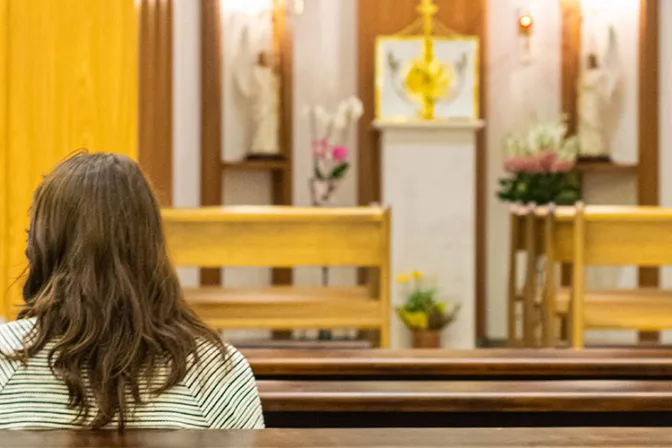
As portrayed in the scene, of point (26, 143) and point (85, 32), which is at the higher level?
point (85, 32)

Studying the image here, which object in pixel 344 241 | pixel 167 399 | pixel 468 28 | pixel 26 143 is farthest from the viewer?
pixel 468 28

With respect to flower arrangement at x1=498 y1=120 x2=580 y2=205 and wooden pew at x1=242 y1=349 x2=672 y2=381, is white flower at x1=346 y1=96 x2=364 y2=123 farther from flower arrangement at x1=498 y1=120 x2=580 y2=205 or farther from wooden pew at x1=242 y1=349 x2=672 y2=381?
wooden pew at x1=242 y1=349 x2=672 y2=381

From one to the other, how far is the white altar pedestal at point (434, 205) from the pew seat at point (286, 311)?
69.8 inches

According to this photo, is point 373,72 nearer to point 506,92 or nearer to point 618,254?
point 506,92

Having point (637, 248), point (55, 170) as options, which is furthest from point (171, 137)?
point (55, 170)

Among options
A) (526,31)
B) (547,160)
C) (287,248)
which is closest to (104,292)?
(287,248)

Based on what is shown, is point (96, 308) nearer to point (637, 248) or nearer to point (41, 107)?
point (41, 107)

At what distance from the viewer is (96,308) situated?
64.4 inches

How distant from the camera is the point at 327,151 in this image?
8000 millimetres

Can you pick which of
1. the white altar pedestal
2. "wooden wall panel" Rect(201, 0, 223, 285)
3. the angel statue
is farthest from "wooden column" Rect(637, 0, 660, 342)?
"wooden wall panel" Rect(201, 0, 223, 285)

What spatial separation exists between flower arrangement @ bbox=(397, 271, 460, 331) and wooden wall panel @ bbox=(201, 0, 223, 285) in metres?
1.81

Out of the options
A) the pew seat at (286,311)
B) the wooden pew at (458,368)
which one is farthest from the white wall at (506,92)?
the wooden pew at (458,368)

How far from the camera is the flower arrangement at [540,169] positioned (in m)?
7.52

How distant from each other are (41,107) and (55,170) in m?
2.01
